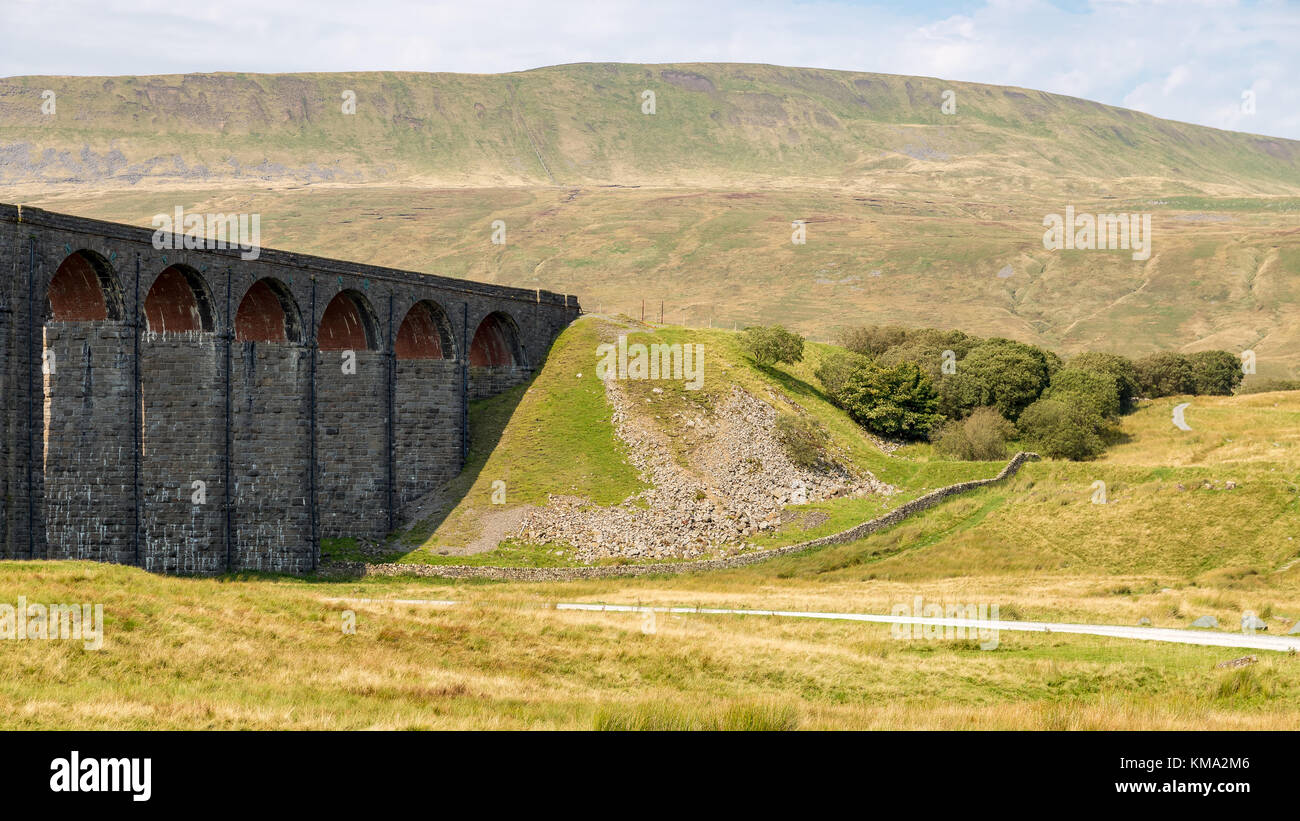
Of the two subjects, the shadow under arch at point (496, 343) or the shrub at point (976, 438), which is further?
the shrub at point (976, 438)

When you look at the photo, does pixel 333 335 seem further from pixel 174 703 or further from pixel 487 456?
pixel 174 703

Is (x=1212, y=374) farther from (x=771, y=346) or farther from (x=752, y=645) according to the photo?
(x=752, y=645)

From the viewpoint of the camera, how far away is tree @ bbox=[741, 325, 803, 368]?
280 ft

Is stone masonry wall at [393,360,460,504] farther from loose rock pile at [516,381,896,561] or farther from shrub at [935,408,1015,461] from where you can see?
shrub at [935,408,1015,461]

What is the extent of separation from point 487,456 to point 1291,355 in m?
151

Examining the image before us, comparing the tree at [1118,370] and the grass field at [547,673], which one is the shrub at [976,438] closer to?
the tree at [1118,370]

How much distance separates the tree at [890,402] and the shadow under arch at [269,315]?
129 ft

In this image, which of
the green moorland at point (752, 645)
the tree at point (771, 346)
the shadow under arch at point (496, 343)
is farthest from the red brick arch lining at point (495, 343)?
the green moorland at point (752, 645)

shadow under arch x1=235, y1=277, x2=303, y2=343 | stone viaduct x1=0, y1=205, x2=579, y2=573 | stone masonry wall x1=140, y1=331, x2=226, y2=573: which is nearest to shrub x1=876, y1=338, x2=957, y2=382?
stone viaduct x1=0, y1=205, x2=579, y2=573

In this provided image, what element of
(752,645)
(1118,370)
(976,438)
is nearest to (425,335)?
(976,438)

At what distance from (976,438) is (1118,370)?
26944 mm

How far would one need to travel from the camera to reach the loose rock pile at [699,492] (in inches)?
2472
